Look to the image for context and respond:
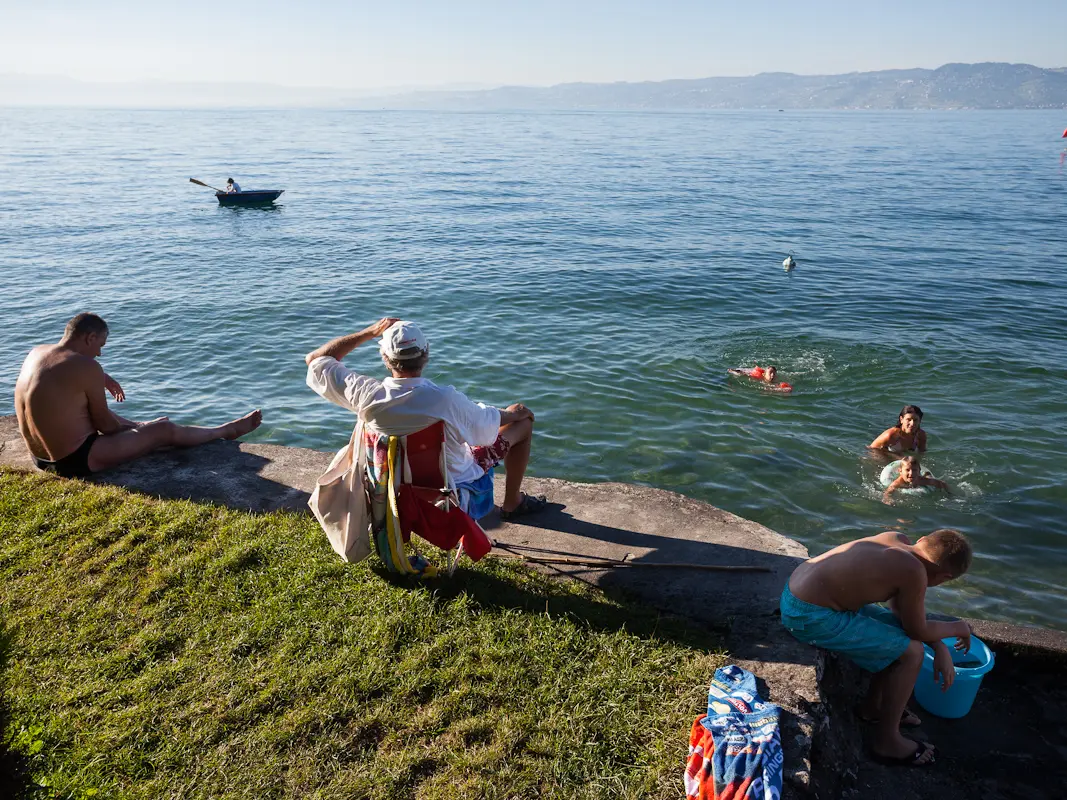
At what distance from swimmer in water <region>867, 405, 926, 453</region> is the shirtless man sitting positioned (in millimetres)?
8721

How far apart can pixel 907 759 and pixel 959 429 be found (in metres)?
7.90

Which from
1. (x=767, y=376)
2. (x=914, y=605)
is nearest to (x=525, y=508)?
(x=914, y=605)

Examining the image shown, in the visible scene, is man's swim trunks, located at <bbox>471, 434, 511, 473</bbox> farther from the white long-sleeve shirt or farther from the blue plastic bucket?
the blue plastic bucket

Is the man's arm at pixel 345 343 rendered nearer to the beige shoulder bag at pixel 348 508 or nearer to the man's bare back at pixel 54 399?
the beige shoulder bag at pixel 348 508

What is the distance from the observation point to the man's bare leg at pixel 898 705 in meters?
4.38

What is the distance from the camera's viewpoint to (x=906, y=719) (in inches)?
185

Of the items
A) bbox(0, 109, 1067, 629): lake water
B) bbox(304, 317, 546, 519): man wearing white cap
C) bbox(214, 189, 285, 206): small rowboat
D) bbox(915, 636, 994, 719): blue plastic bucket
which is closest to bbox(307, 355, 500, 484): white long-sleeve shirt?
bbox(304, 317, 546, 519): man wearing white cap

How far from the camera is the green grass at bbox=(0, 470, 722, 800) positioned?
3629mm

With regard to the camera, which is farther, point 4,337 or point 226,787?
point 4,337

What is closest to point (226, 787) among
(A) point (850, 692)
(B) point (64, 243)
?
(A) point (850, 692)

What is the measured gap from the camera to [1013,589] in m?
7.49

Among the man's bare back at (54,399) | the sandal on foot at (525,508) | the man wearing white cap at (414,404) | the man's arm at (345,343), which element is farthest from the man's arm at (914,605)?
the man's bare back at (54,399)

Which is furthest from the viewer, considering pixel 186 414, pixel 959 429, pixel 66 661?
pixel 186 414

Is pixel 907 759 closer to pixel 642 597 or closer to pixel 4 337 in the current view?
pixel 642 597
